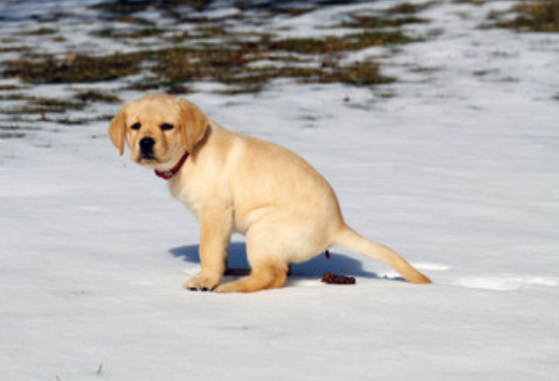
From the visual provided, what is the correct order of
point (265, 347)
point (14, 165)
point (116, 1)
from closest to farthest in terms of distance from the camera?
point (265, 347) < point (14, 165) < point (116, 1)

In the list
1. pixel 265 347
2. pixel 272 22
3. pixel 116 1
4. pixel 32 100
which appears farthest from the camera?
pixel 116 1

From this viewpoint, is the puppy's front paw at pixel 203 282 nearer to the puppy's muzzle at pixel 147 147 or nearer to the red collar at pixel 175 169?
the red collar at pixel 175 169

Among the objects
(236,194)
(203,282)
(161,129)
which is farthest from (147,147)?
(203,282)

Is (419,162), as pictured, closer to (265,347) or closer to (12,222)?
(12,222)

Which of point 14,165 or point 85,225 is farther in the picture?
point 14,165

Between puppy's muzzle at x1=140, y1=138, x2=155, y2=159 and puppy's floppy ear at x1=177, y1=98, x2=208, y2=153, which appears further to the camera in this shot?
puppy's floppy ear at x1=177, y1=98, x2=208, y2=153

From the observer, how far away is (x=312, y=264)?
5375 millimetres

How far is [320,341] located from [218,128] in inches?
72.4

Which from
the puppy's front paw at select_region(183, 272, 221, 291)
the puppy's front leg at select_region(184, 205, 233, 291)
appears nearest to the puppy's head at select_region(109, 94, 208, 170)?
the puppy's front leg at select_region(184, 205, 233, 291)

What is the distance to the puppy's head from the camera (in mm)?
4395

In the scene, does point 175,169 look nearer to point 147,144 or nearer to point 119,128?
point 147,144

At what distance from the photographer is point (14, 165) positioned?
8281 millimetres

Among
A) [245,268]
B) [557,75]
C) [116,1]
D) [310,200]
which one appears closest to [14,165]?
[245,268]

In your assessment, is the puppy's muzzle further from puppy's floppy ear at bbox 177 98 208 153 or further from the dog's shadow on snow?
the dog's shadow on snow
